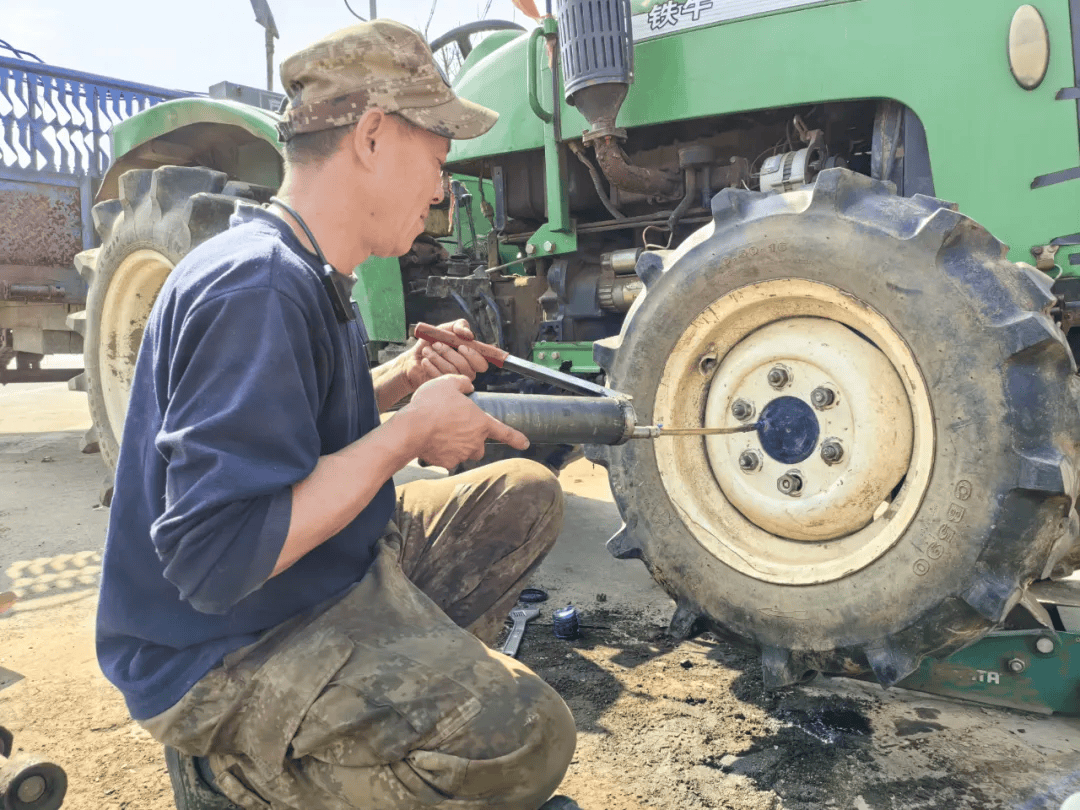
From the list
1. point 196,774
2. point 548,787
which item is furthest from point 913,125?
point 196,774

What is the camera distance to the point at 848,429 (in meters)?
2.17

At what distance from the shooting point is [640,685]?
2385 mm

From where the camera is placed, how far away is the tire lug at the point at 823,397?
86.6 inches

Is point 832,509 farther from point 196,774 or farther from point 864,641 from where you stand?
point 196,774

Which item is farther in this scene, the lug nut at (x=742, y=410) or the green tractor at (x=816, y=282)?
the lug nut at (x=742, y=410)

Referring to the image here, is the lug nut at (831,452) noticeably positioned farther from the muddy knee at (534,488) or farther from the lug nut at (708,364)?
the muddy knee at (534,488)

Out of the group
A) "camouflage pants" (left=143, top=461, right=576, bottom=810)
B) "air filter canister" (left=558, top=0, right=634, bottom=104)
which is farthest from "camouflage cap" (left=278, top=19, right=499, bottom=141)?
"air filter canister" (left=558, top=0, right=634, bottom=104)

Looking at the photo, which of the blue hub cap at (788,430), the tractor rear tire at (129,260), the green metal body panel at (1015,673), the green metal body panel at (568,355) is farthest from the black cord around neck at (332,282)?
the tractor rear tire at (129,260)

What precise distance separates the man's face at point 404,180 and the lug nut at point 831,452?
47.9 inches

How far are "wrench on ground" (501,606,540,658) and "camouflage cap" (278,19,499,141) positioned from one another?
1.61 metres

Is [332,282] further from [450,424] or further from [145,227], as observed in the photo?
[145,227]

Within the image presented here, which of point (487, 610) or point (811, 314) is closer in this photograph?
point (487, 610)

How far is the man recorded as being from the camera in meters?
1.21

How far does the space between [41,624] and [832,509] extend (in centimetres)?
265
